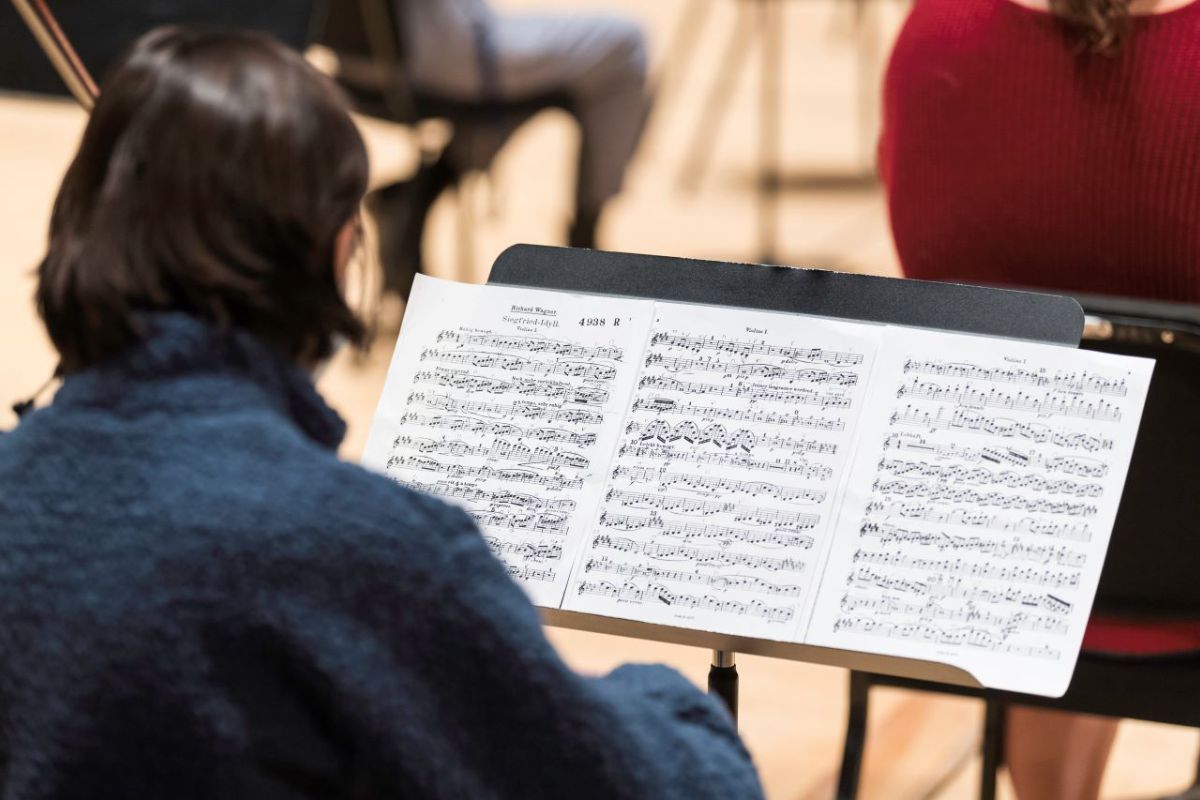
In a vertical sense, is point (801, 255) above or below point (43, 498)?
above

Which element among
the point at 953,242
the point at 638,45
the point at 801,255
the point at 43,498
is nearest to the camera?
the point at 43,498

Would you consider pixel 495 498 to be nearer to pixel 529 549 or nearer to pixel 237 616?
pixel 529 549

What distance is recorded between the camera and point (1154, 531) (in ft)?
4.29

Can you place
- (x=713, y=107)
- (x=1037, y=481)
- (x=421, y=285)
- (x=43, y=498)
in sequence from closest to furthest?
(x=43, y=498) → (x=1037, y=481) → (x=421, y=285) → (x=713, y=107)

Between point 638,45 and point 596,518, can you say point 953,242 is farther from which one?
point 638,45

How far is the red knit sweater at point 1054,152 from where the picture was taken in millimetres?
1341

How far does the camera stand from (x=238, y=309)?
0.85 metres

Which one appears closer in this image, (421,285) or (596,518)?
(596,518)

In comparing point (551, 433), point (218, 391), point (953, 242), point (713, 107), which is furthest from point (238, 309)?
point (713, 107)

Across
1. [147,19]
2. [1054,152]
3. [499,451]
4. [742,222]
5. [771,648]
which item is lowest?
[771,648]

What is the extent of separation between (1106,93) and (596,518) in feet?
1.94

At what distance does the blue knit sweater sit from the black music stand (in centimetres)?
26

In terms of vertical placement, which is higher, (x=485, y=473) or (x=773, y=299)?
(x=773, y=299)

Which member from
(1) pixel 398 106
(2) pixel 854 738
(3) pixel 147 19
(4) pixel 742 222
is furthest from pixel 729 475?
(4) pixel 742 222
